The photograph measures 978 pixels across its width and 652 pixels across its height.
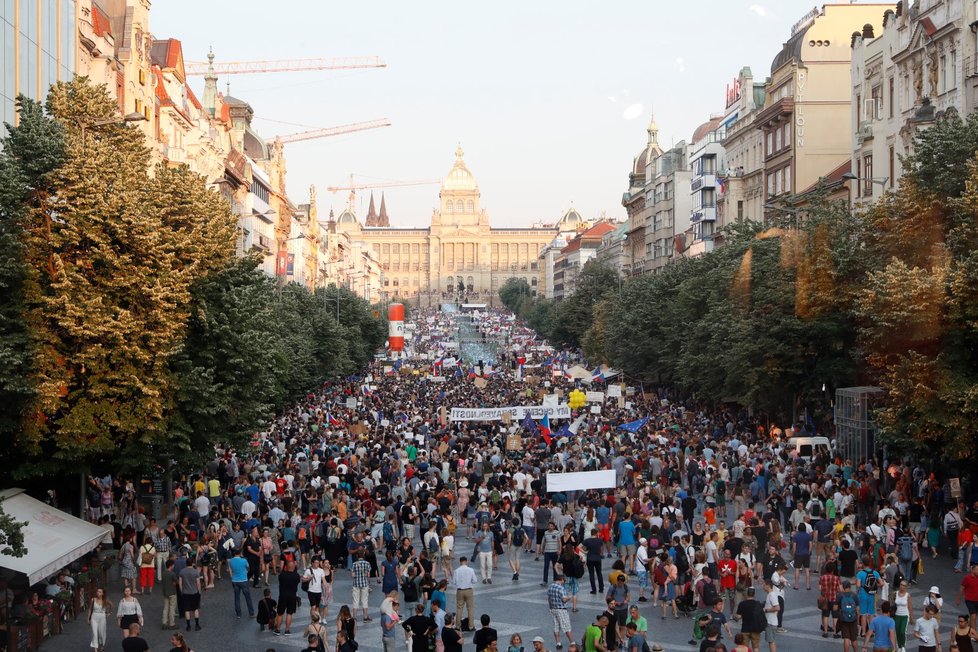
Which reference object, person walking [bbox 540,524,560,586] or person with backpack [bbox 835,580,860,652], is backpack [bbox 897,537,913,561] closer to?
person with backpack [bbox 835,580,860,652]

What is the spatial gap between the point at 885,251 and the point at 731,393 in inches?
573

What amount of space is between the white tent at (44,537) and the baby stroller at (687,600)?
30.4 ft

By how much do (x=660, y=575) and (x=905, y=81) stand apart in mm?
31510

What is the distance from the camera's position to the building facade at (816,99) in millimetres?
69562

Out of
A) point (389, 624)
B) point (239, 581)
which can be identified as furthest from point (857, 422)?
point (389, 624)

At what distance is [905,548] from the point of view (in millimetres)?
22641

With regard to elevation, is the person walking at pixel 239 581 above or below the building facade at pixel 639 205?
below

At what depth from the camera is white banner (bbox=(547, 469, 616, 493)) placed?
27.5 meters

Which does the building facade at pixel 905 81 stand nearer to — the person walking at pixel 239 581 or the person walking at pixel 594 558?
the person walking at pixel 594 558

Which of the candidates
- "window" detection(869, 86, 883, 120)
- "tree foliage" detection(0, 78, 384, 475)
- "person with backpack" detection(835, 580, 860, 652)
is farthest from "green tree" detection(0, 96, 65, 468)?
"window" detection(869, 86, 883, 120)

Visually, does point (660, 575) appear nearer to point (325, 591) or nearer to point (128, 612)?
point (325, 591)

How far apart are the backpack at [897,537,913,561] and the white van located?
→ 45.0 ft

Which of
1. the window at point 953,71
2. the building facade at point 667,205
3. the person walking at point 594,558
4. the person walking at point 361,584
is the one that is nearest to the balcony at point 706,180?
the building facade at point 667,205

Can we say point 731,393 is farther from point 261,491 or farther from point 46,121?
point 46,121
